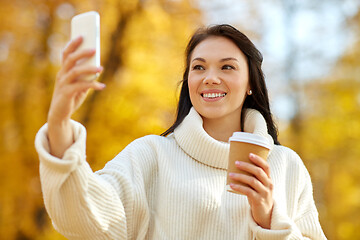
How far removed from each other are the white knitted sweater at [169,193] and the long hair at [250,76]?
0.12m

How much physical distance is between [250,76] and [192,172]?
707 mm

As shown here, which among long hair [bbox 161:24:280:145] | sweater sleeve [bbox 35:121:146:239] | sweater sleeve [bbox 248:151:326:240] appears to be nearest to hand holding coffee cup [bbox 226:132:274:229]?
sweater sleeve [bbox 248:151:326:240]

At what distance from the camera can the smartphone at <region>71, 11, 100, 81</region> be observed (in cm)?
138

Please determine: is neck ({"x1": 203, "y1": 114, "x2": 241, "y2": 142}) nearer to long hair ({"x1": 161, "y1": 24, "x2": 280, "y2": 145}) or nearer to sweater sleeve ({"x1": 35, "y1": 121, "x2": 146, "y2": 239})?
long hair ({"x1": 161, "y1": 24, "x2": 280, "y2": 145})

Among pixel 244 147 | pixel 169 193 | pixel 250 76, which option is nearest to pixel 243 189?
pixel 244 147

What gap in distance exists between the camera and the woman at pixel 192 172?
1.49 m

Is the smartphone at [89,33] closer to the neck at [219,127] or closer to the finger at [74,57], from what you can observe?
the finger at [74,57]

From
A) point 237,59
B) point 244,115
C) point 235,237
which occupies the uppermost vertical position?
point 237,59

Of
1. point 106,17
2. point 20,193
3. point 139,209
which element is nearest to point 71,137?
point 139,209

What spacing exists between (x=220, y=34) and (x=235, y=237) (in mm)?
1086

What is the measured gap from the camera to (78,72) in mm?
1363

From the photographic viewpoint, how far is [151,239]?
208 centimetres

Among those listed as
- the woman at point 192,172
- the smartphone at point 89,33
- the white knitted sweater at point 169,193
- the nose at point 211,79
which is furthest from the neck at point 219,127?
the smartphone at point 89,33

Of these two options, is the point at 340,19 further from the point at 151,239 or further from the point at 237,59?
the point at 151,239
